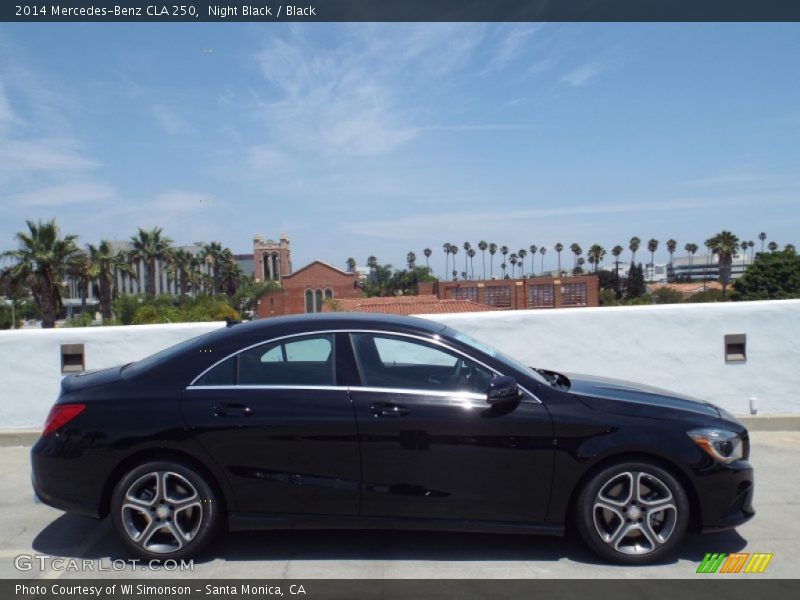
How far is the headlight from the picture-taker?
3998 mm

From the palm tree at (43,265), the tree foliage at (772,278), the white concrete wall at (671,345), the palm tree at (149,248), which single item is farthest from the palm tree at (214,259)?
the white concrete wall at (671,345)

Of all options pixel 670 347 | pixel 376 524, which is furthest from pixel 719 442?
pixel 670 347

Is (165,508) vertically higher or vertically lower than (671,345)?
lower

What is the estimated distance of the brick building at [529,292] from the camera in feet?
210

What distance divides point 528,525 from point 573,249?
12478 cm

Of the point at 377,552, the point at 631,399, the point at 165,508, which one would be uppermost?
the point at 631,399

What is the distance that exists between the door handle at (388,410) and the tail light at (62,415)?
180 centimetres

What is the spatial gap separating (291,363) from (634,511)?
2.26m

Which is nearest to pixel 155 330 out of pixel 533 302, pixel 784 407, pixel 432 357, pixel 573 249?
pixel 432 357

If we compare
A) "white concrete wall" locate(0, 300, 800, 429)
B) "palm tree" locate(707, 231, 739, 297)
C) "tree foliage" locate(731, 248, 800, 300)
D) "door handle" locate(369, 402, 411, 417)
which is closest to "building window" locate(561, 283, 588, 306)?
"tree foliage" locate(731, 248, 800, 300)

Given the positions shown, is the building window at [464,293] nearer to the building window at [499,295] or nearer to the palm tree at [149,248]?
the building window at [499,295]

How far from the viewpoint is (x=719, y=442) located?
13.2 ft

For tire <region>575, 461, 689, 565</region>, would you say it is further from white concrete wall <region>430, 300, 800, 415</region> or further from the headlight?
white concrete wall <region>430, 300, 800, 415</region>

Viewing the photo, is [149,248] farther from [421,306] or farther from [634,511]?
[634,511]
